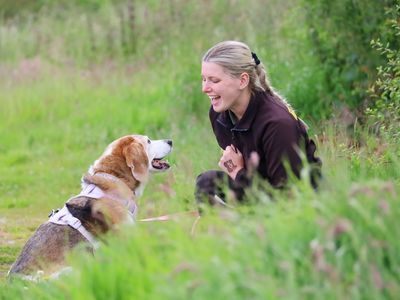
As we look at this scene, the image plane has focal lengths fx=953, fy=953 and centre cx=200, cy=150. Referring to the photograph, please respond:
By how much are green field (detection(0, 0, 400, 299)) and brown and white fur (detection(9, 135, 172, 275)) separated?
0.76ft

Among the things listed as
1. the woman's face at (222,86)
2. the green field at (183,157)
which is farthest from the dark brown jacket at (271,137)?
the green field at (183,157)

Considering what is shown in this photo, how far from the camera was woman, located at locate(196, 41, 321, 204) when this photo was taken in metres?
5.97

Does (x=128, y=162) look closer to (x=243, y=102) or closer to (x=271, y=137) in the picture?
(x=243, y=102)

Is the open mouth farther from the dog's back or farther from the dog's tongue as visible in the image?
the dog's back

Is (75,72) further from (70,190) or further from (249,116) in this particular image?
(249,116)

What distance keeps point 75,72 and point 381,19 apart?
6518 mm

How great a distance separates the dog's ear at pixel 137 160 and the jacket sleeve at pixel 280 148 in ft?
5.05

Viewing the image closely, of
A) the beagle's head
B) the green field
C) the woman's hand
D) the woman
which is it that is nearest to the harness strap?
the green field

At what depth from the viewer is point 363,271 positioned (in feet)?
12.8

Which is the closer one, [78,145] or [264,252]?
[264,252]

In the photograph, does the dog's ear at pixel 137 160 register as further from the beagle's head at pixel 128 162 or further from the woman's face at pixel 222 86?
the woman's face at pixel 222 86

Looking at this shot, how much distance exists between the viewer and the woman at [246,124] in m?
5.97

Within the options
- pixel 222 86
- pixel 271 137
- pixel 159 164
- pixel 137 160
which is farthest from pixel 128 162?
pixel 271 137

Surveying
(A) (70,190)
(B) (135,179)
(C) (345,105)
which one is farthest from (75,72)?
(B) (135,179)
